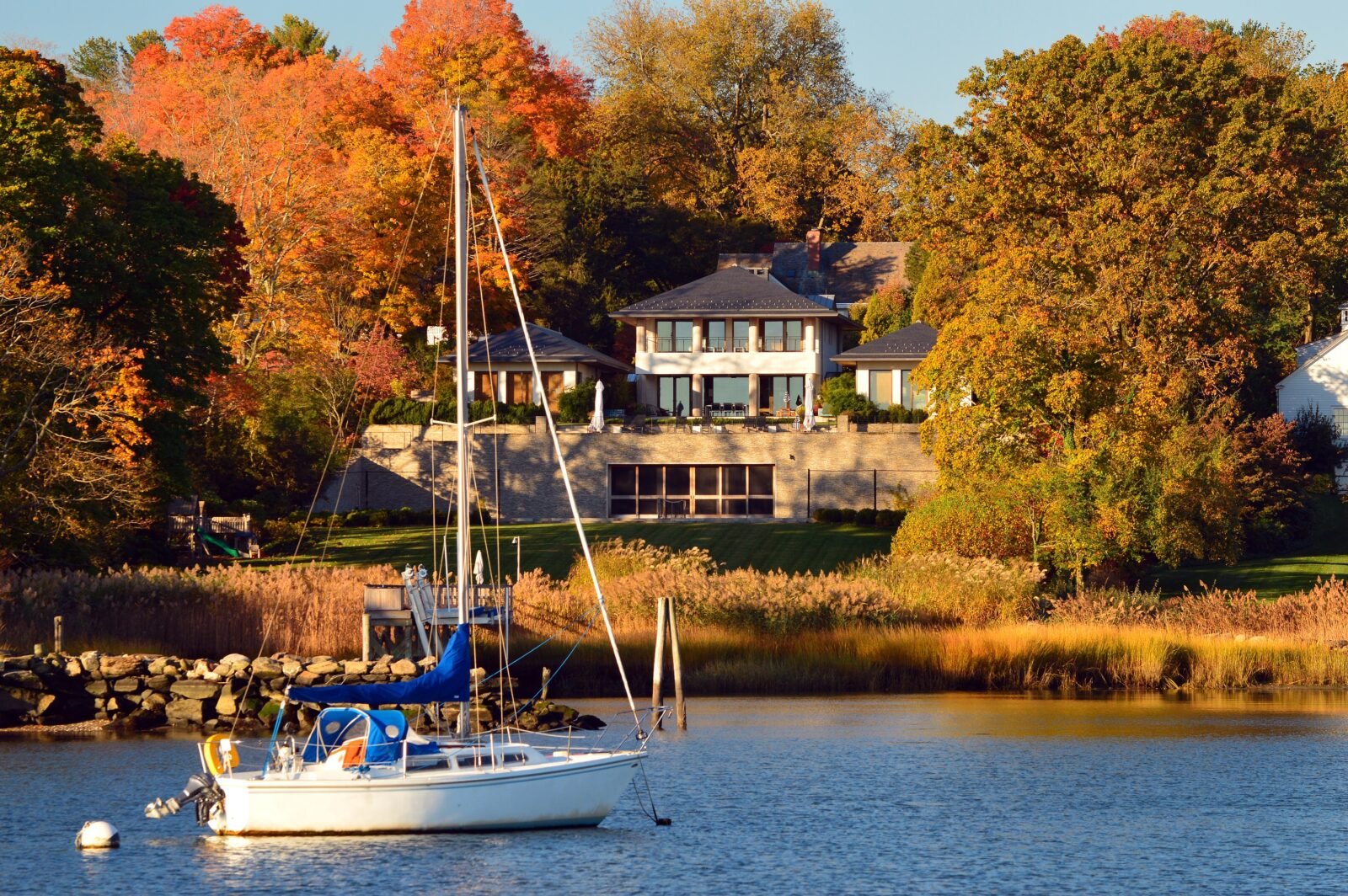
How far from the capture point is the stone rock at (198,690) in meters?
40.5

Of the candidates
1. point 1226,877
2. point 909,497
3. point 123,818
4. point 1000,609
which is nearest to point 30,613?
point 123,818

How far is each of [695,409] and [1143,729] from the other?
56.0 meters

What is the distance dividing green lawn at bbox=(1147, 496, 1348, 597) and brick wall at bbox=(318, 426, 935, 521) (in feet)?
51.3

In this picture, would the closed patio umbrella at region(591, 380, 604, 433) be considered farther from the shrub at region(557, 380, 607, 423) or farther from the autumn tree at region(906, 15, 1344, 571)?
the autumn tree at region(906, 15, 1344, 571)

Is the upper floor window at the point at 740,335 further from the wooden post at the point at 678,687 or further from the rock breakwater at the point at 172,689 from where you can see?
the wooden post at the point at 678,687

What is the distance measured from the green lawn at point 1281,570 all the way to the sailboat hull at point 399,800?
36.4m

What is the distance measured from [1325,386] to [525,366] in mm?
37558

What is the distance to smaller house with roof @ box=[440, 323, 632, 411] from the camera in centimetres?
8856

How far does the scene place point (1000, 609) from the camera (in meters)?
50.1

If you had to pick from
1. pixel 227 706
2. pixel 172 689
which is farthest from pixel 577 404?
pixel 227 706

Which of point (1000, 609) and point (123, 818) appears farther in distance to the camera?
point (1000, 609)

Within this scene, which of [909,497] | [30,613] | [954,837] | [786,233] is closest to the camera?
[954,837]

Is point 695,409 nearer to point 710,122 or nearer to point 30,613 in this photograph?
point 710,122

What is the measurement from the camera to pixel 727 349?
93938 mm
